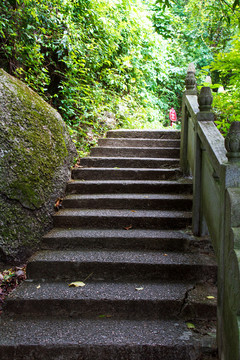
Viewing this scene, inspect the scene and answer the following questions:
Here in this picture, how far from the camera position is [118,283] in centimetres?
259

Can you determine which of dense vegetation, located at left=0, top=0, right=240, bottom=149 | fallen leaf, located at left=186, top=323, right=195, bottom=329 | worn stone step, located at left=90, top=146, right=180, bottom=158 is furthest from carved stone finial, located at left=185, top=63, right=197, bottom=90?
fallen leaf, located at left=186, top=323, right=195, bottom=329

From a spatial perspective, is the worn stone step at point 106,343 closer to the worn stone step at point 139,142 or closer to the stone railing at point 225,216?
the stone railing at point 225,216

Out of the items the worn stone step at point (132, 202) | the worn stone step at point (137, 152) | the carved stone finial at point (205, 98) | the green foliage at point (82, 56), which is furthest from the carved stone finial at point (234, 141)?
the green foliage at point (82, 56)

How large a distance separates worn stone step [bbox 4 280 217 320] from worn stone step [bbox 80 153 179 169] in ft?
7.46

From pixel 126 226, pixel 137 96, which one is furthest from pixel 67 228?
pixel 137 96

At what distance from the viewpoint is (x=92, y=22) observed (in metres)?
6.09

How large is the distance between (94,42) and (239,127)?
17.0 ft

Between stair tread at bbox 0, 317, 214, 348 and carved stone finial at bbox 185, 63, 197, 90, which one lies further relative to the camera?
carved stone finial at bbox 185, 63, 197, 90

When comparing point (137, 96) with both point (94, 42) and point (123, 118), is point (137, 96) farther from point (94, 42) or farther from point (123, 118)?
point (94, 42)

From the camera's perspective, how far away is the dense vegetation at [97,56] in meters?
3.93

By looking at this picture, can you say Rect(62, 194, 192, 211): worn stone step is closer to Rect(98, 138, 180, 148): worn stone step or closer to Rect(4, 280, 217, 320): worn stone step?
Rect(4, 280, 217, 320): worn stone step

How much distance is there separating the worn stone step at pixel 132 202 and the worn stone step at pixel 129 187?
181 millimetres

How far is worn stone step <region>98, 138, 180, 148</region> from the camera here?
503 centimetres

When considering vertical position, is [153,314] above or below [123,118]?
below
